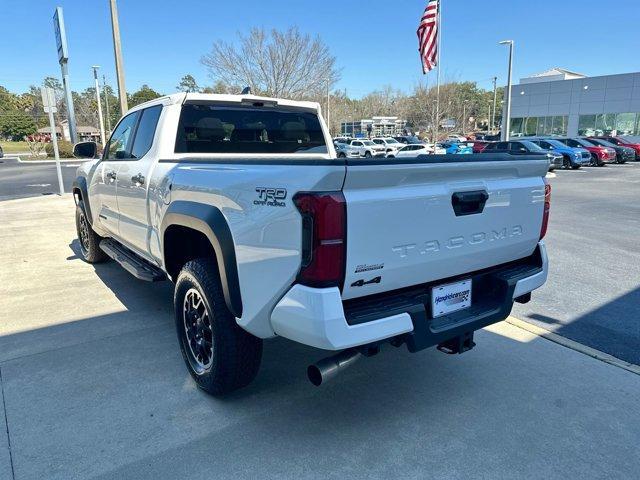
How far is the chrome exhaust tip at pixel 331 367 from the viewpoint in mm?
2434

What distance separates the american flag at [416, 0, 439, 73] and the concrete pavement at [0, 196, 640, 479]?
24.5 metres

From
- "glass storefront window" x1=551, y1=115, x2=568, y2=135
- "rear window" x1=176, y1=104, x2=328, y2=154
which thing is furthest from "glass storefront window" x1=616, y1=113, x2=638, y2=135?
"rear window" x1=176, y1=104, x2=328, y2=154

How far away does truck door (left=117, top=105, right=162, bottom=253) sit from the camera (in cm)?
395

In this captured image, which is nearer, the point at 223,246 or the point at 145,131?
the point at 223,246

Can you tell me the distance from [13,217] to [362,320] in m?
11.3

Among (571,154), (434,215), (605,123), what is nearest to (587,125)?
(605,123)

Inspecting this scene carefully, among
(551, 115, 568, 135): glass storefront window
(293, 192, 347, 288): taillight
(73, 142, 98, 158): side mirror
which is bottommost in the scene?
(293, 192, 347, 288): taillight

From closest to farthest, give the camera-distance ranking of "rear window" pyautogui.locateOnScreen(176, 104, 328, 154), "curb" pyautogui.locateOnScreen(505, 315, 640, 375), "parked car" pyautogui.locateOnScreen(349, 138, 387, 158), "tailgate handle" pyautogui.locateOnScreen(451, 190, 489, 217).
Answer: "tailgate handle" pyautogui.locateOnScreen(451, 190, 489, 217)
"curb" pyautogui.locateOnScreen(505, 315, 640, 375)
"rear window" pyautogui.locateOnScreen(176, 104, 328, 154)
"parked car" pyautogui.locateOnScreen(349, 138, 387, 158)

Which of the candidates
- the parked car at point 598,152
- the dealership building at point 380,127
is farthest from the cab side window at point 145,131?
the dealership building at point 380,127

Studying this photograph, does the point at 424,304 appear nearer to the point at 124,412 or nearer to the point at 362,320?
the point at 362,320

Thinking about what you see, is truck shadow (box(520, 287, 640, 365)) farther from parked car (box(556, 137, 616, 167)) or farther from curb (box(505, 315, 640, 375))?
parked car (box(556, 137, 616, 167))

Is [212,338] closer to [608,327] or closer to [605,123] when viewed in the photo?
[608,327]

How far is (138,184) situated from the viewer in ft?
13.2

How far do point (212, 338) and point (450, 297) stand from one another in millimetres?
1468
